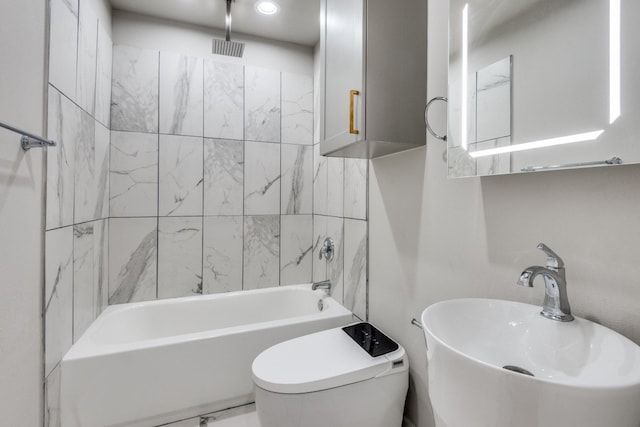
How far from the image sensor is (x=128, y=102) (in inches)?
82.3

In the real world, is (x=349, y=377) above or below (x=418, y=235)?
below

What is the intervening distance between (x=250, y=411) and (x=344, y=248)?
3.71ft

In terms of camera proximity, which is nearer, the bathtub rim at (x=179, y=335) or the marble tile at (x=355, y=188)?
the bathtub rim at (x=179, y=335)

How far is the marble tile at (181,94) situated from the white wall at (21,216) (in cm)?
102

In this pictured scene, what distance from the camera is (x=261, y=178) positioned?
2461mm

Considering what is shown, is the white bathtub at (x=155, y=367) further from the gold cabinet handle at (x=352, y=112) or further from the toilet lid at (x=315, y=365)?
the gold cabinet handle at (x=352, y=112)

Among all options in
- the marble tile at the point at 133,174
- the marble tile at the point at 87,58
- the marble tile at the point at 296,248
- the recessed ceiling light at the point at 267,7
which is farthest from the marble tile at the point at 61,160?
the marble tile at the point at 296,248

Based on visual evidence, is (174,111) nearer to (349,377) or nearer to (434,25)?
(434,25)

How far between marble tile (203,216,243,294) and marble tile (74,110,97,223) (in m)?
0.76

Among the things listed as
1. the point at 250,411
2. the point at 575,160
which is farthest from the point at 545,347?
the point at 250,411

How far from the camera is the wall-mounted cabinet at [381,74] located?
4.03 ft

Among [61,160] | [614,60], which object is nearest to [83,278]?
[61,160]

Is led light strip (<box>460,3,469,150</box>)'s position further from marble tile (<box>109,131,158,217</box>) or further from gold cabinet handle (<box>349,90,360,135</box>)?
marble tile (<box>109,131,158,217</box>)

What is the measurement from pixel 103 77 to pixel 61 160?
88 cm
